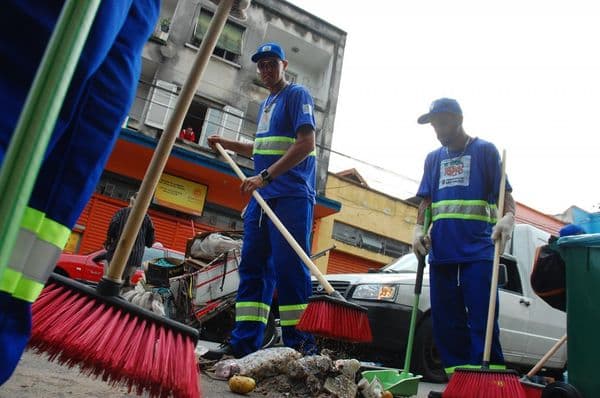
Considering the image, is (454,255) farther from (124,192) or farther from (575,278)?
(124,192)

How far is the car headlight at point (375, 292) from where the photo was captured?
189 inches

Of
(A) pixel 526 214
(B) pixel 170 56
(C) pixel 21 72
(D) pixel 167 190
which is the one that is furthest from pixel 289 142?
(A) pixel 526 214

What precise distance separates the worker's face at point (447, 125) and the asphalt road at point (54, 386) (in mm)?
2294

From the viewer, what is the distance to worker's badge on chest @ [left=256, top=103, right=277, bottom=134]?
3459mm

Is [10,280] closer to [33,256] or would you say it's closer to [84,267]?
[33,256]

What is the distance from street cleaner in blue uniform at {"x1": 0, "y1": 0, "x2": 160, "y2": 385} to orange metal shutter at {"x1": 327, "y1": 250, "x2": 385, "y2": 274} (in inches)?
590

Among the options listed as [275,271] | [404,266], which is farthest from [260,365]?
[404,266]

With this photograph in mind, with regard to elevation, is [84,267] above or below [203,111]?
below

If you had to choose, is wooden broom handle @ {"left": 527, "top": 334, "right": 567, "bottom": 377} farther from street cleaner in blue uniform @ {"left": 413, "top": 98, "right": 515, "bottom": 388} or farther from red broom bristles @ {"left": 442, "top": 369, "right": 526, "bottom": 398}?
red broom bristles @ {"left": 442, "top": 369, "right": 526, "bottom": 398}

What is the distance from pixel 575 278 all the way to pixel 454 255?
833 millimetres

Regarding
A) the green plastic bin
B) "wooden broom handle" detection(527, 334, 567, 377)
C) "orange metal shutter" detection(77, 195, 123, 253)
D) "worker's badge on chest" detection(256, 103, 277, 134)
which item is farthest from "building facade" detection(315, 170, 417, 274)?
the green plastic bin

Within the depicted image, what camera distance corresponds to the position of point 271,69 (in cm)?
345

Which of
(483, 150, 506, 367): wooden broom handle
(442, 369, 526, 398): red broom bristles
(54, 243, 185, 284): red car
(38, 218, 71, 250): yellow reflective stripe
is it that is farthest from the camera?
(54, 243, 185, 284): red car

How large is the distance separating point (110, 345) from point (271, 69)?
2671 millimetres
